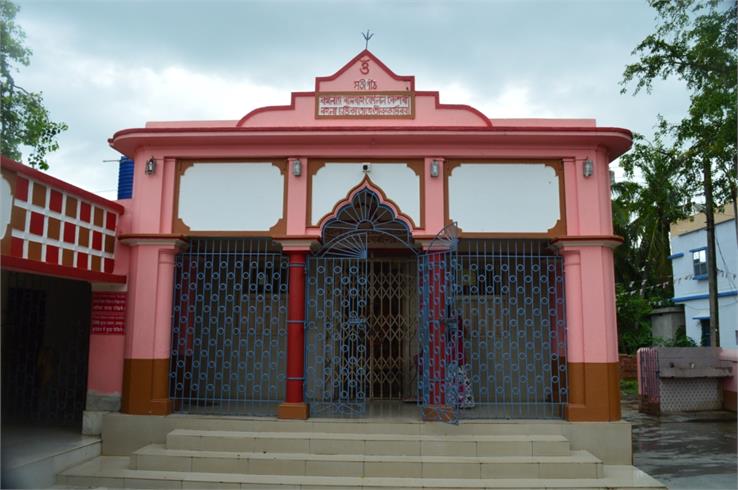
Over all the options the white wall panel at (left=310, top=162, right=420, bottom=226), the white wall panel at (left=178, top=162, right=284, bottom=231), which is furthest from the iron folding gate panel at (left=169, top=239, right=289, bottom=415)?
the white wall panel at (left=310, top=162, right=420, bottom=226)

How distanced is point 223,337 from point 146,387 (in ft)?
4.55

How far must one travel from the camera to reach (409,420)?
7035mm

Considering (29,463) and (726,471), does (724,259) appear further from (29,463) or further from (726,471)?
(29,463)

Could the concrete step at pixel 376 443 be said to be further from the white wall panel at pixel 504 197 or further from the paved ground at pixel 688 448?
the white wall panel at pixel 504 197

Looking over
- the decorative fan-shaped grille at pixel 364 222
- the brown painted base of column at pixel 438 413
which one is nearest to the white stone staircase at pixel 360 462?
the brown painted base of column at pixel 438 413

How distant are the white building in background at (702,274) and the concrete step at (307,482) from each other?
11617mm

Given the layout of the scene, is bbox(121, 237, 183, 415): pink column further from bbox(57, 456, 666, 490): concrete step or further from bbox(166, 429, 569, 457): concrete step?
bbox(57, 456, 666, 490): concrete step

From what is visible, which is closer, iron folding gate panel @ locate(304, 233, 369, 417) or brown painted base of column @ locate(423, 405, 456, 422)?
brown painted base of column @ locate(423, 405, 456, 422)

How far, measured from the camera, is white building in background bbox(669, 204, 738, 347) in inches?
659

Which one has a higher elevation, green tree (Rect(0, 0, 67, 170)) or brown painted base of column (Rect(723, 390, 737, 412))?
green tree (Rect(0, 0, 67, 170))

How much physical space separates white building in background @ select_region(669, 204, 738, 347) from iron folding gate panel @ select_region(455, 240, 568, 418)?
29.3ft

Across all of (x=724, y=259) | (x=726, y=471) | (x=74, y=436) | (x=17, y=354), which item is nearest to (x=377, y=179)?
(x=74, y=436)

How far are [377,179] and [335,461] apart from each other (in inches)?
133

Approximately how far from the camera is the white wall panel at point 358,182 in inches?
294
